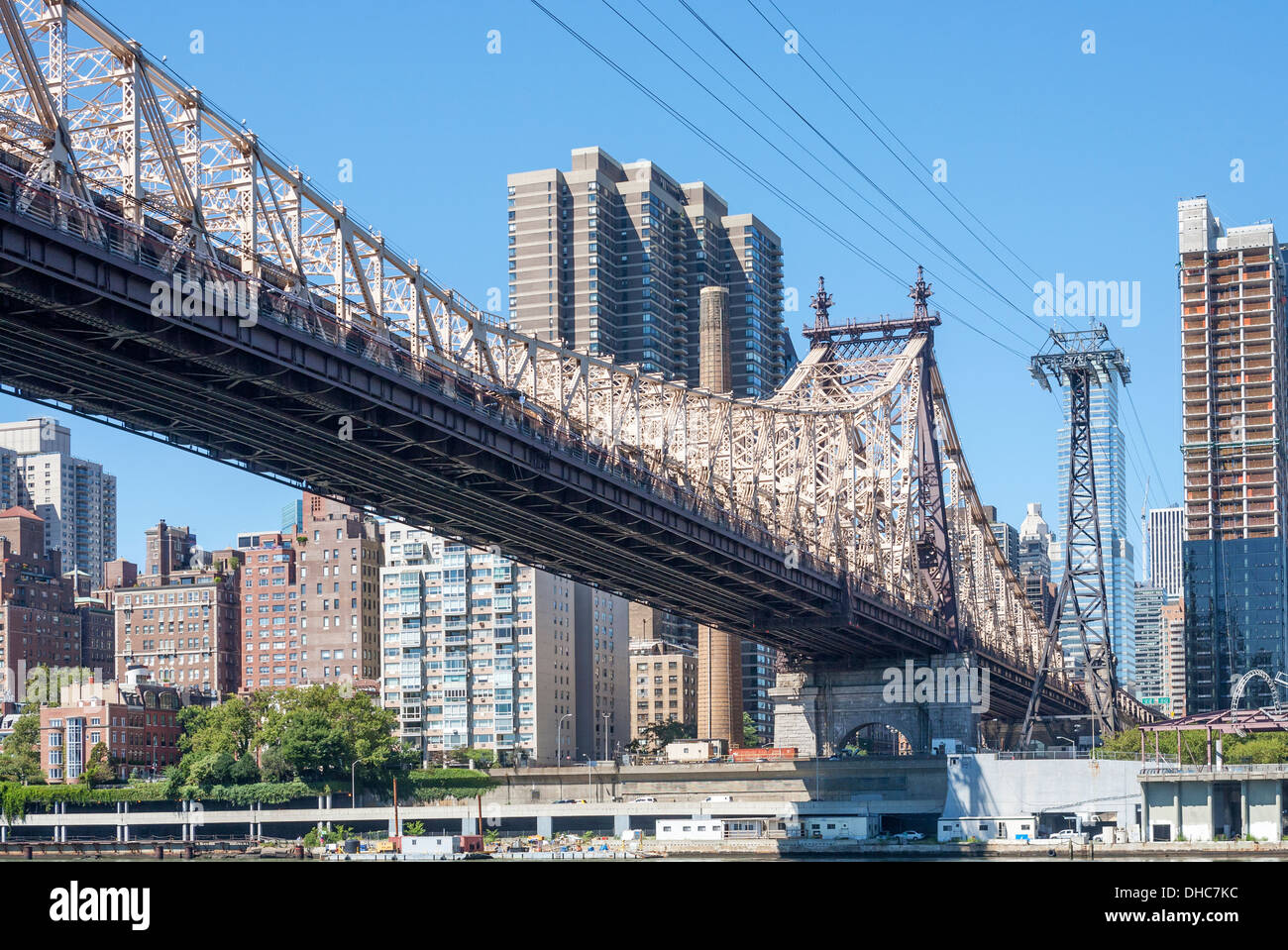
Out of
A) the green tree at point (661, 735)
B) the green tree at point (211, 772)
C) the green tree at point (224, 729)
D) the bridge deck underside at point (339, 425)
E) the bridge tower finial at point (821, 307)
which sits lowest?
the green tree at point (661, 735)

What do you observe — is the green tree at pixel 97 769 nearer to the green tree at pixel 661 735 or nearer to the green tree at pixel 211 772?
the green tree at pixel 211 772

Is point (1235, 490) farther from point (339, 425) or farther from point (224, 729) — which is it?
point (339, 425)

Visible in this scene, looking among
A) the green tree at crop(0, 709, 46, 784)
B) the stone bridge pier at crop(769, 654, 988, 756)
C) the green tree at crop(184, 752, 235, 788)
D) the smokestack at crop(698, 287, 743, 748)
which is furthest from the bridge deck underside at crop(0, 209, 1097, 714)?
the green tree at crop(0, 709, 46, 784)

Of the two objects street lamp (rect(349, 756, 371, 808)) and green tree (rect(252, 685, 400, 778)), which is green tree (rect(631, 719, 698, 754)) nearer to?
green tree (rect(252, 685, 400, 778))

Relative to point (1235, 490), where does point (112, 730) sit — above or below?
below

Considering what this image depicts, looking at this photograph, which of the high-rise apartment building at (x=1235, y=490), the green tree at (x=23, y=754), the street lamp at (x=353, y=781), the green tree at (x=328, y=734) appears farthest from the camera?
the high-rise apartment building at (x=1235, y=490)

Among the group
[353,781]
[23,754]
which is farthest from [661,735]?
[23,754]

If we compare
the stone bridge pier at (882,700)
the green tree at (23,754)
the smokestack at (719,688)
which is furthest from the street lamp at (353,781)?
the smokestack at (719,688)

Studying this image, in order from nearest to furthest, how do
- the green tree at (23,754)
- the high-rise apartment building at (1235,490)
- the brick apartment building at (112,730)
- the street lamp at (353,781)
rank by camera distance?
the street lamp at (353,781) < the green tree at (23,754) < the brick apartment building at (112,730) < the high-rise apartment building at (1235,490)
